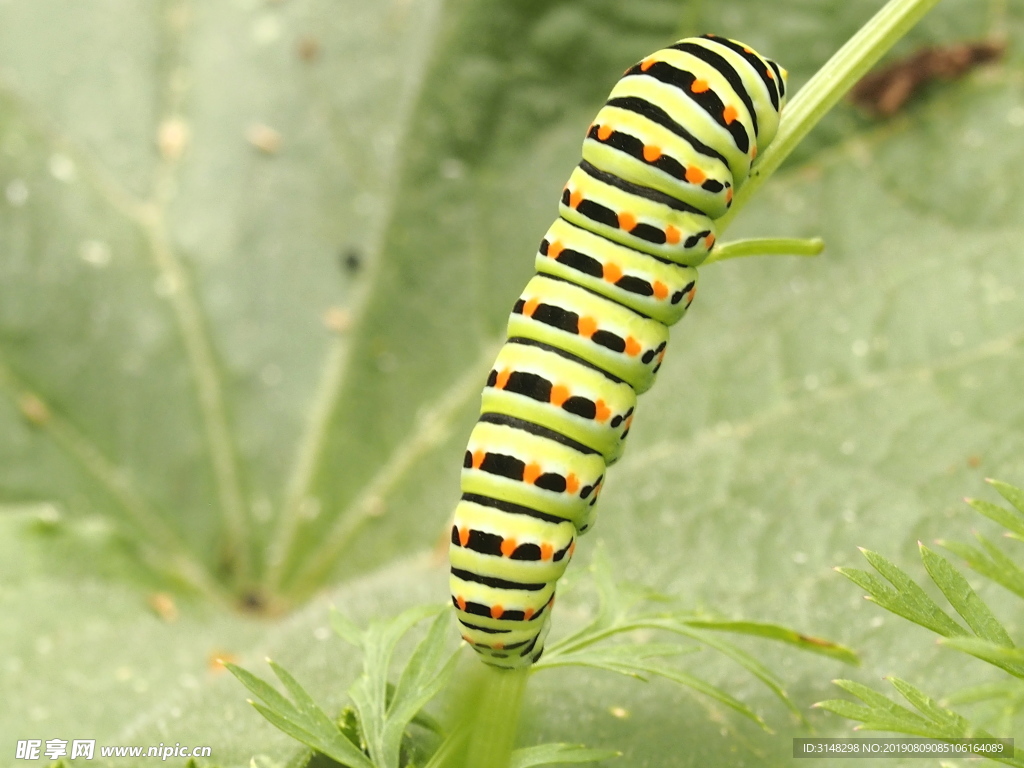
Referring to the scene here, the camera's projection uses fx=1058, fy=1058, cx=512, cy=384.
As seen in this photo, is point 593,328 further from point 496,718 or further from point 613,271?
point 496,718

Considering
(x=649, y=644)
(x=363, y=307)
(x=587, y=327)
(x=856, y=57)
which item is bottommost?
(x=363, y=307)

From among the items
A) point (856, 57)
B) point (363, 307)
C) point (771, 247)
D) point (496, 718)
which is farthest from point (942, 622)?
point (363, 307)

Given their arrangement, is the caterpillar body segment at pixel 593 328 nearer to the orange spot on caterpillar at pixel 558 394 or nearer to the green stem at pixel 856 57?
the orange spot on caterpillar at pixel 558 394

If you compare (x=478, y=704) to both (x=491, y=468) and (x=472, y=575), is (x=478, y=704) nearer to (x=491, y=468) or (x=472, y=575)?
(x=472, y=575)

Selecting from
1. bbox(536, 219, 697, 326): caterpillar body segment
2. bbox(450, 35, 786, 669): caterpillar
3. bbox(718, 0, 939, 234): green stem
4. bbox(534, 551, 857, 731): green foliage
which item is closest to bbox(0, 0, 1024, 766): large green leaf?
bbox(534, 551, 857, 731): green foliage

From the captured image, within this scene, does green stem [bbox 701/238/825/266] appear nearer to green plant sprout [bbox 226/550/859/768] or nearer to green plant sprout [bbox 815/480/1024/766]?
green plant sprout [bbox 815/480/1024/766]

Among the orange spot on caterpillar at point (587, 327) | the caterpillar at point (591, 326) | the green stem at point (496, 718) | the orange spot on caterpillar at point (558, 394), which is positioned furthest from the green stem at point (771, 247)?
the green stem at point (496, 718)
